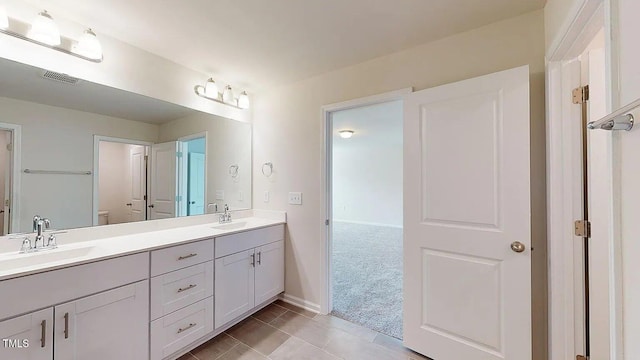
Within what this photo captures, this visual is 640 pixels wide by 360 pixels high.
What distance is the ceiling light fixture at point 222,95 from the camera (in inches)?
92.1

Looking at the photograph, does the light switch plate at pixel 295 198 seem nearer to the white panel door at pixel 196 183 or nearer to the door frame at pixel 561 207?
the white panel door at pixel 196 183

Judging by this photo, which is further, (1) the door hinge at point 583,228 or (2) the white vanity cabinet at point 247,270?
(2) the white vanity cabinet at point 247,270

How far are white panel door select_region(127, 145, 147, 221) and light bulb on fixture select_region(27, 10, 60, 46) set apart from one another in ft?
2.57

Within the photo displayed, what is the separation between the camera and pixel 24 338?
1.14 metres

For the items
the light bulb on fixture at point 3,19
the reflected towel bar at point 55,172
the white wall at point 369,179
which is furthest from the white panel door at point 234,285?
the white wall at point 369,179

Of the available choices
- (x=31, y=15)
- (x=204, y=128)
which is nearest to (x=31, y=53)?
(x=31, y=15)

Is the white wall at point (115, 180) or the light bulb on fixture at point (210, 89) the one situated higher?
the light bulb on fixture at point (210, 89)

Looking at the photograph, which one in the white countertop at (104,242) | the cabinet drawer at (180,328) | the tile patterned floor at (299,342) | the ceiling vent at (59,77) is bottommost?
the tile patterned floor at (299,342)

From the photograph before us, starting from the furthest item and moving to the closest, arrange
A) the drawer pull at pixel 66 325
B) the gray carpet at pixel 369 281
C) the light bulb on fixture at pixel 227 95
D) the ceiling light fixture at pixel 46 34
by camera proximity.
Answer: the light bulb on fixture at pixel 227 95 < the gray carpet at pixel 369 281 < the ceiling light fixture at pixel 46 34 < the drawer pull at pixel 66 325

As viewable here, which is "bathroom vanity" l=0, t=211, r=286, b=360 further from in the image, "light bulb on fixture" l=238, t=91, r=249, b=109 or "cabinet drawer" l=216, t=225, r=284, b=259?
"light bulb on fixture" l=238, t=91, r=249, b=109

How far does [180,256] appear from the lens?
1723 mm

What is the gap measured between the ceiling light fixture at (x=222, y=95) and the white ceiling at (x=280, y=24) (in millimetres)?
216

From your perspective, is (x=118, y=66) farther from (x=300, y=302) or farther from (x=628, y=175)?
(x=628, y=175)

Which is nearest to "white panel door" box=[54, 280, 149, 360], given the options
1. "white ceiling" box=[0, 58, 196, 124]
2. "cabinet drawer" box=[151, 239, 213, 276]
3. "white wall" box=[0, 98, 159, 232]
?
"cabinet drawer" box=[151, 239, 213, 276]
